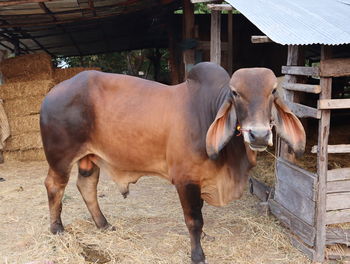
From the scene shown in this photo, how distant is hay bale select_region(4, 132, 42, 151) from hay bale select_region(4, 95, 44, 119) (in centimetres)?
44

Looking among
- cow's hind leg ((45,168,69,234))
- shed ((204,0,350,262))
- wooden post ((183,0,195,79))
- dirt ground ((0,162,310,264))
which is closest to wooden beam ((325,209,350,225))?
shed ((204,0,350,262))

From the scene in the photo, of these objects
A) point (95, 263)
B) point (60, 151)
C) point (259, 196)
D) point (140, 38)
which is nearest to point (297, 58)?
point (259, 196)

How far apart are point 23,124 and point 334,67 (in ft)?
21.3

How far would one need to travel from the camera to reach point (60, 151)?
3.97m

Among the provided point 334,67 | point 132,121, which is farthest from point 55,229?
point 334,67

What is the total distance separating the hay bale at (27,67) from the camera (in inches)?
322

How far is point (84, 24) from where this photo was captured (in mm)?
7914

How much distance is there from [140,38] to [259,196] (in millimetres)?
5542

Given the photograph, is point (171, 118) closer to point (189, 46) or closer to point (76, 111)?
point (76, 111)

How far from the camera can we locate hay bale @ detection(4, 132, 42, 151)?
26.9ft

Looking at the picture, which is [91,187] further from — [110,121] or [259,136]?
[259,136]

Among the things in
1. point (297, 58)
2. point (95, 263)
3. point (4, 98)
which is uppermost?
point (297, 58)

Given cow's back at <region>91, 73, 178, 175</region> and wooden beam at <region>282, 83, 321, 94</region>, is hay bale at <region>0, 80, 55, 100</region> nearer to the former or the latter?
cow's back at <region>91, 73, 178, 175</region>

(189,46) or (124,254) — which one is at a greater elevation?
(189,46)
